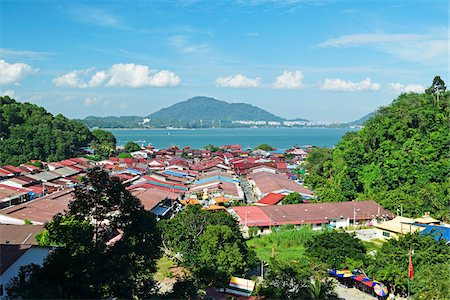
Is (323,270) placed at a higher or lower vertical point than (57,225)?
lower

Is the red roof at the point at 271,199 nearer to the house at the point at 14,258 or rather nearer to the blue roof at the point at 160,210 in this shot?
the blue roof at the point at 160,210

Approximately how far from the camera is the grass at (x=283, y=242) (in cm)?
1394

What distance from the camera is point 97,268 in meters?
5.74

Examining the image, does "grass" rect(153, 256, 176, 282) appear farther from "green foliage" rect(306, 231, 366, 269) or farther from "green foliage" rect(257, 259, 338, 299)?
"green foliage" rect(306, 231, 366, 269)

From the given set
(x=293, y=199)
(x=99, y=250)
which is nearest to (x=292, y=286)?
(x=99, y=250)

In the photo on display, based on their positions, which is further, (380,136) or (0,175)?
(0,175)

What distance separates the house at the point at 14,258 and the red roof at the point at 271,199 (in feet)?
40.3

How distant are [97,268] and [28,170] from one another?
24.2 metres

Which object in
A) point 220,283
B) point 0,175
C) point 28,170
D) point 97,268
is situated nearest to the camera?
point 97,268

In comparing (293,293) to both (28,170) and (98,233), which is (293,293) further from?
(28,170)

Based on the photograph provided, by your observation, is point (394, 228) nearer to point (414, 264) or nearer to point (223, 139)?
point (414, 264)

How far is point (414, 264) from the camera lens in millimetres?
10227

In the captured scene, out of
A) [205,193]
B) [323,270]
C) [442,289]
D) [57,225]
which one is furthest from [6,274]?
[205,193]

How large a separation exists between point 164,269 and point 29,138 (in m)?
28.0
